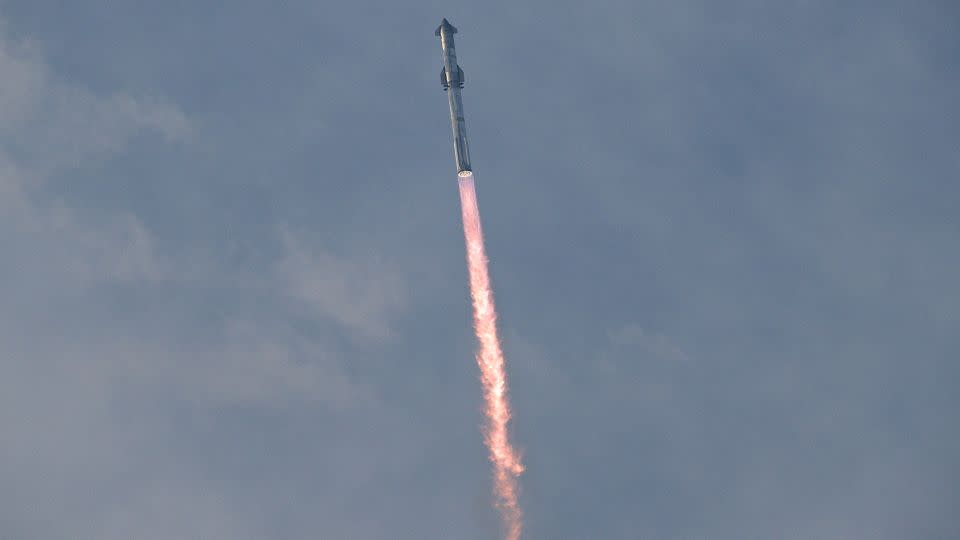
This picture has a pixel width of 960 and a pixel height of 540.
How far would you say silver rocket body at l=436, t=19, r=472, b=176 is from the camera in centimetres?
18000

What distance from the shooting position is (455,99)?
18312 centimetres

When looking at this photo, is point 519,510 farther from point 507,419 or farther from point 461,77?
point 461,77

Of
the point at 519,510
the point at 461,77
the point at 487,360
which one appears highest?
the point at 461,77

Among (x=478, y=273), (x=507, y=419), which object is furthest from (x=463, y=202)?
(x=507, y=419)

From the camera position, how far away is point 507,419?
649 ft

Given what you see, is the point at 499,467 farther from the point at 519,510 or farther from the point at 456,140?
the point at 456,140

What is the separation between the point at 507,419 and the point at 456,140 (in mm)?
35716

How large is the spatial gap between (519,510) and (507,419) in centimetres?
1065

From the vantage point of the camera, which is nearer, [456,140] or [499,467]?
[456,140]

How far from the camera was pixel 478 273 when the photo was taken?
643 ft

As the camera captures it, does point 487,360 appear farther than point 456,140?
Yes

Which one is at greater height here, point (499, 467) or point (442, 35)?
point (442, 35)

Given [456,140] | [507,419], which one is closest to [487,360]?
[507,419]

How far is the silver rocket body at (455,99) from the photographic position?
180 m
